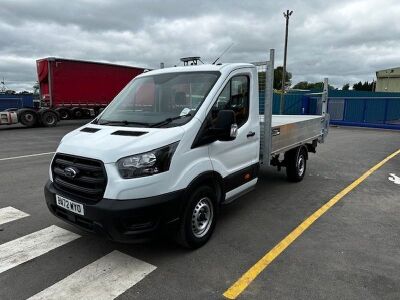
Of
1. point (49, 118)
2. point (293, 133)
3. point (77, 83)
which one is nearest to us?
point (293, 133)

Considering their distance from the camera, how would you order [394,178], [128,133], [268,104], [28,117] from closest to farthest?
[128,133]
[268,104]
[394,178]
[28,117]

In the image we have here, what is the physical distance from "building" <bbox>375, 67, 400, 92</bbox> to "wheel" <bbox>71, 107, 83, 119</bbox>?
7191cm

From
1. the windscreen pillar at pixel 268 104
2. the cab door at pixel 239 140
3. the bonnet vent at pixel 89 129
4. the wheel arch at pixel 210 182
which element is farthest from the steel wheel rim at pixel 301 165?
the bonnet vent at pixel 89 129

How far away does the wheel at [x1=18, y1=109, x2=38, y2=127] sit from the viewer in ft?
60.8

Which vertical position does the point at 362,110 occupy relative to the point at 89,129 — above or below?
below

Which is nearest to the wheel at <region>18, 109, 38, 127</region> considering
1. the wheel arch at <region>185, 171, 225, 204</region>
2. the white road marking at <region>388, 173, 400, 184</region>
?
the wheel arch at <region>185, 171, 225, 204</region>

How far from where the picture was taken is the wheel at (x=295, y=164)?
679 cm

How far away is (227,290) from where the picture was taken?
3205 mm

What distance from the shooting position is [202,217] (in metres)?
4.12

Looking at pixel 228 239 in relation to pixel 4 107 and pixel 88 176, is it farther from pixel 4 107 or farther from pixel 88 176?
pixel 4 107

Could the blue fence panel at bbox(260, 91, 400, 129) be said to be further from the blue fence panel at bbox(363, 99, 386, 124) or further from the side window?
the side window

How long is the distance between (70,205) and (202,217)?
5.06ft

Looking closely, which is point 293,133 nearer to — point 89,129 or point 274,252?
point 274,252

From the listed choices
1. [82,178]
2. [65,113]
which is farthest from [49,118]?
[82,178]
